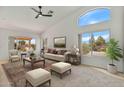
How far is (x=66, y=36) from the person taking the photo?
5703 millimetres

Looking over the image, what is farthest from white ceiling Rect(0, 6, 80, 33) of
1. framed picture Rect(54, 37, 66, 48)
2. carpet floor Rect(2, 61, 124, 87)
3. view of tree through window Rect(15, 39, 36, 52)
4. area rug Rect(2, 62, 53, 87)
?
carpet floor Rect(2, 61, 124, 87)

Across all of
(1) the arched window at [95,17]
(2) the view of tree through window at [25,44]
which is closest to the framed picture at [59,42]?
(1) the arched window at [95,17]

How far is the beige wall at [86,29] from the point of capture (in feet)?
11.0

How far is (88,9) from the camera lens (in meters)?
4.45

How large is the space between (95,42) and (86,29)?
911mm

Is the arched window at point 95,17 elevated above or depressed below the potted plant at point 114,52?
above

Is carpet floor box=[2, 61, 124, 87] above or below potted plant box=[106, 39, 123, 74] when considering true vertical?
below

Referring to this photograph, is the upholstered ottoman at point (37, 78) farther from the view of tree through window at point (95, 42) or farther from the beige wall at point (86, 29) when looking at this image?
the view of tree through window at point (95, 42)

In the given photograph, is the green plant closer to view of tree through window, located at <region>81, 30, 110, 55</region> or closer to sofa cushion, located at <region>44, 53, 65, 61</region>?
view of tree through window, located at <region>81, 30, 110, 55</region>

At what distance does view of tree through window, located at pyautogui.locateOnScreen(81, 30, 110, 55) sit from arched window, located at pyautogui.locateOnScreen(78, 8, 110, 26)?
0.63 m

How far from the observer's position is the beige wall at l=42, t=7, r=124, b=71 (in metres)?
3.37
